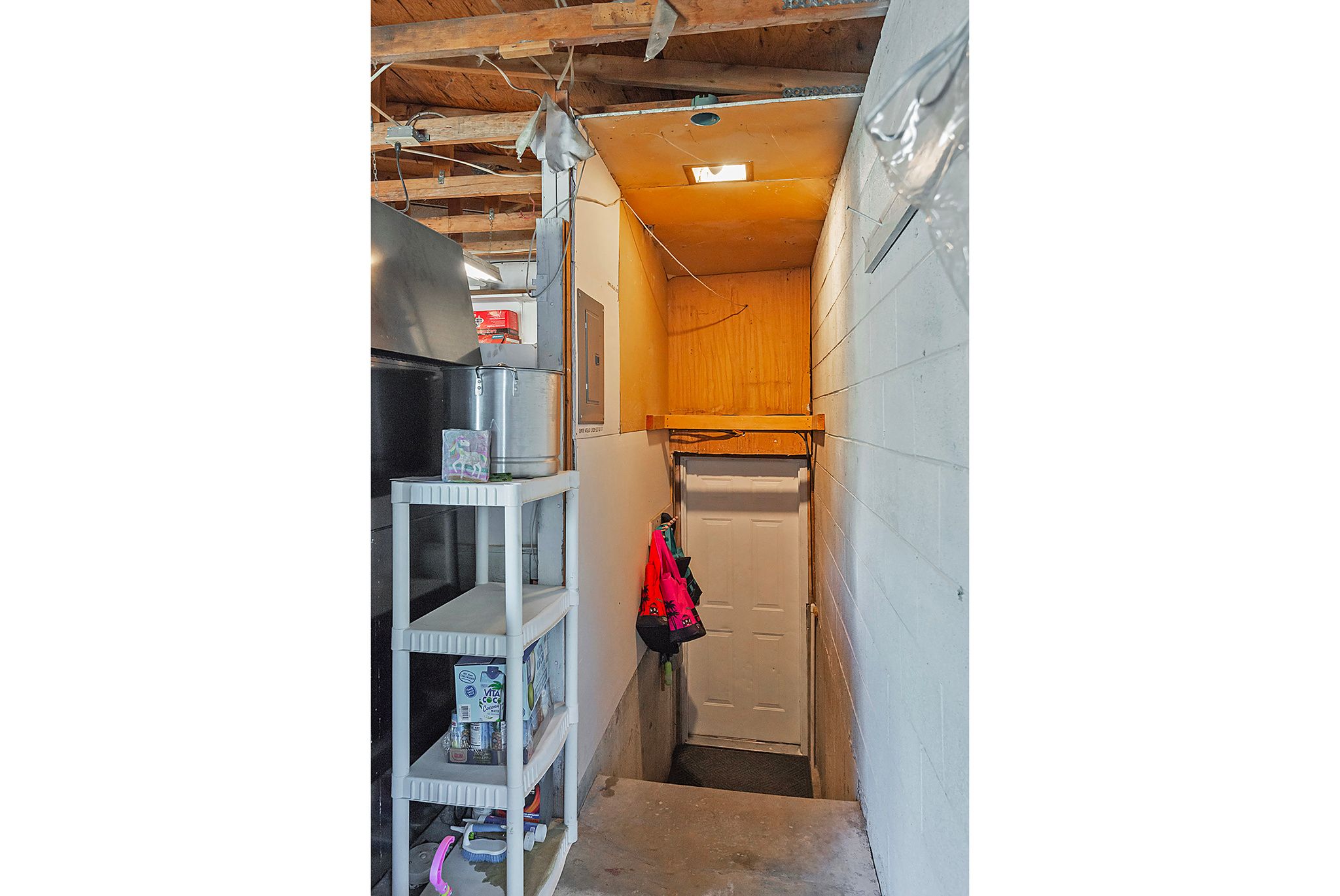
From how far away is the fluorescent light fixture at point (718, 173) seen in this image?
228cm

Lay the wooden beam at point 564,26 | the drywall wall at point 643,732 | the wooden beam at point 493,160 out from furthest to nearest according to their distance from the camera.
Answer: the wooden beam at point 493,160
the drywall wall at point 643,732
the wooden beam at point 564,26

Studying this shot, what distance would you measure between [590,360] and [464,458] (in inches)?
30.8

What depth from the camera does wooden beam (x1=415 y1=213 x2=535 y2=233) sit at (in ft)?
10.7

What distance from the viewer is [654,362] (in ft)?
11.1

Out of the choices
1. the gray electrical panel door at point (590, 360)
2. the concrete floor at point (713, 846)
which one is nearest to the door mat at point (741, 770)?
the concrete floor at point (713, 846)

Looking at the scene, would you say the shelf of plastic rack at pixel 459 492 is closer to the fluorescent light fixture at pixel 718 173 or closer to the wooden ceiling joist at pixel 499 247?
the fluorescent light fixture at pixel 718 173

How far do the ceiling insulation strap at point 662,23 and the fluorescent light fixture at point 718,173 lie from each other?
2.77 feet

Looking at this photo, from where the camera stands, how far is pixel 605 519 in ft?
7.71

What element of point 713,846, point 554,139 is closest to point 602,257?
point 554,139
